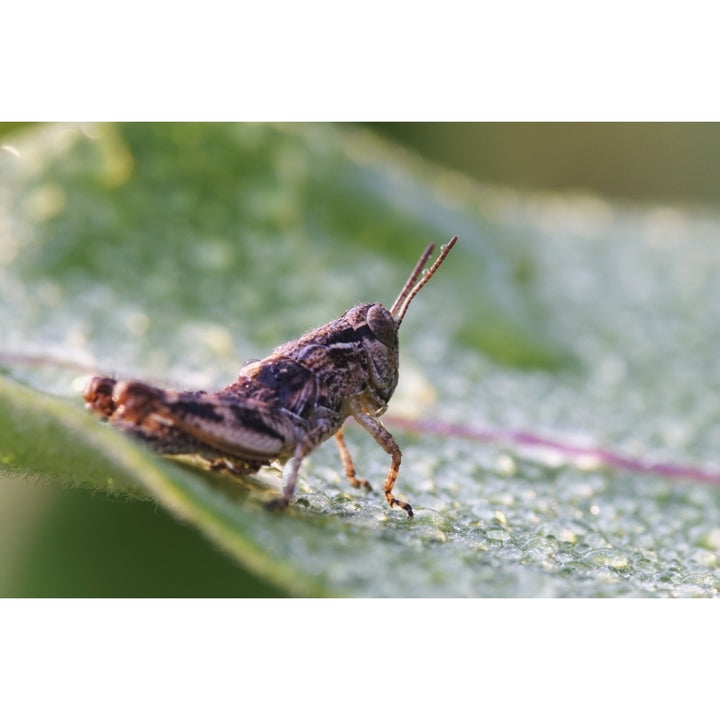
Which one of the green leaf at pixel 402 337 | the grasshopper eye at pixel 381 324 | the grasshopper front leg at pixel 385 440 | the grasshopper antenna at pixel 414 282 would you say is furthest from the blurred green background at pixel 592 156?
the grasshopper front leg at pixel 385 440

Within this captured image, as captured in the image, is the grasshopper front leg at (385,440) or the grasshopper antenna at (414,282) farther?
the grasshopper antenna at (414,282)

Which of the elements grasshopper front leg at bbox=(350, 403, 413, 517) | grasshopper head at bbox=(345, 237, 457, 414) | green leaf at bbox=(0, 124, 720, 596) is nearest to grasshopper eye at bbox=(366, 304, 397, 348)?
grasshopper head at bbox=(345, 237, 457, 414)

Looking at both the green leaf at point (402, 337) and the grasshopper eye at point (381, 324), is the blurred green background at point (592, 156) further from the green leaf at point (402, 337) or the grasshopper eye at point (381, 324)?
the grasshopper eye at point (381, 324)

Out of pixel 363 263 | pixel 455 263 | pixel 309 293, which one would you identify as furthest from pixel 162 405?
pixel 455 263

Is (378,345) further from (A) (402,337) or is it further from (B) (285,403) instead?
(A) (402,337)

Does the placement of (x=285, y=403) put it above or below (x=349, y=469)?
above

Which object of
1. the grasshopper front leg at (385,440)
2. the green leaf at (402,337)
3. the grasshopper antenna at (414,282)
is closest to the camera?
the green leaf at (402,337)

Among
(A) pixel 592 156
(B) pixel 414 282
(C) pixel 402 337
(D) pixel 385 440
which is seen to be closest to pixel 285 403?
(D) pixel 385 440
